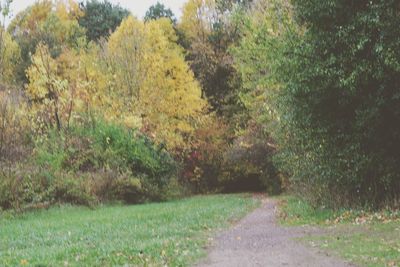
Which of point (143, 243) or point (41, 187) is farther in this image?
point (41, 187)

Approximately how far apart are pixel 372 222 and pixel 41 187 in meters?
15.9

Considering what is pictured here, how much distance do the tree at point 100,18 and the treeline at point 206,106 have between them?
16cm

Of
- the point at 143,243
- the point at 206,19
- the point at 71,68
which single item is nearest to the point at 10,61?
the point at 71,68

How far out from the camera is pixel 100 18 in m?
61.5

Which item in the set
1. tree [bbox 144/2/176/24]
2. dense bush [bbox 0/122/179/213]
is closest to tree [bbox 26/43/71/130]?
dense bush [bbox 0/122/179/213]

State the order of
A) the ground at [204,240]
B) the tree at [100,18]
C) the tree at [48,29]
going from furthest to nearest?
the tree at [100,18] → the tree at [48,29] → the ground at [204,240]

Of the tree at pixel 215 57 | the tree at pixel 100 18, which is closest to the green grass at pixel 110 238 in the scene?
the tree at pixel 215 57

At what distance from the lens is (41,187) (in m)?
25.5

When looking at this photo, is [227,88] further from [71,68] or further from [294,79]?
[294,79]

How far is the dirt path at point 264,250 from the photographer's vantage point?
10250mm

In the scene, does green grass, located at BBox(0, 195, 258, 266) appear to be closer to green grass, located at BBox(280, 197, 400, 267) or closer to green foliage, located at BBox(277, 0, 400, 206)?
green grass, located at BBox(280, 197, 400, 267)

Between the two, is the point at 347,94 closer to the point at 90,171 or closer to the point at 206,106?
the point at 90,171

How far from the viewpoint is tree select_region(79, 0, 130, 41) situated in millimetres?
60766

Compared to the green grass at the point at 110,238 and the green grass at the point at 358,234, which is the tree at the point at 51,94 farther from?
the green grass at the point at 358,234
